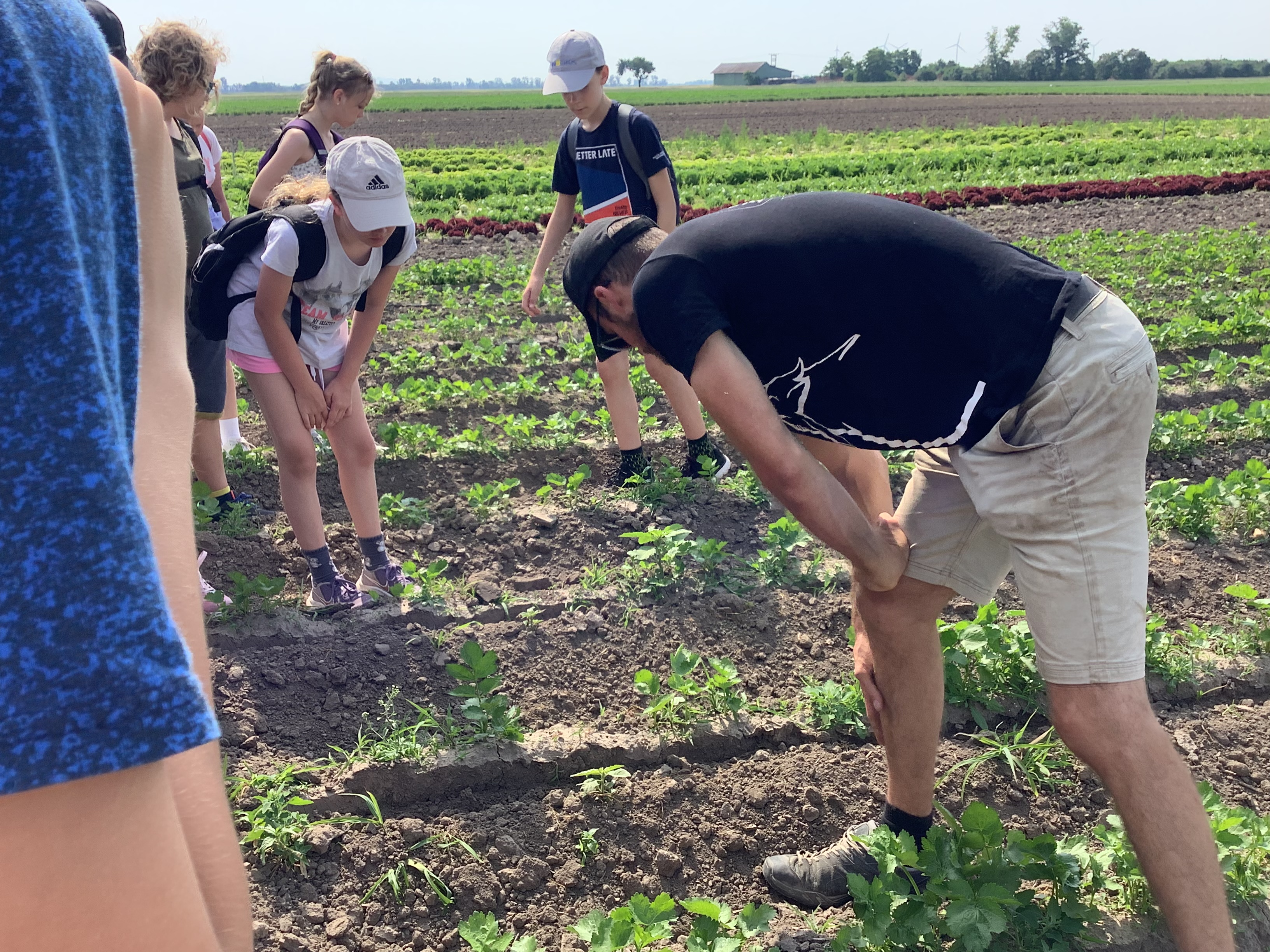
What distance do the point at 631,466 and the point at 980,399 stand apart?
3.27m

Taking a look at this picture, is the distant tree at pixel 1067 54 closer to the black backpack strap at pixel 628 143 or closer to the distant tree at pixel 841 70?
the distant tree at pixel 841 70

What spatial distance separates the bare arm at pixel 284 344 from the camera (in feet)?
11.8

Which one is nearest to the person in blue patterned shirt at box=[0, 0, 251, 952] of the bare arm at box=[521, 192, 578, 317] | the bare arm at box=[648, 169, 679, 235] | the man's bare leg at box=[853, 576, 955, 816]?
the man's bare leg at box=[853, 576, 955, 816]

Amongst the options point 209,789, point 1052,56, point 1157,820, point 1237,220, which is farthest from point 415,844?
point 1052,56

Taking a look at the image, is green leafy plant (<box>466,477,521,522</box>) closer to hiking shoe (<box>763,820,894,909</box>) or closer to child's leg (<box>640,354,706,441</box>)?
child's leg (<box>640,354,706,441</box>)

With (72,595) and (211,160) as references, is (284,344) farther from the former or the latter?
(72,595)

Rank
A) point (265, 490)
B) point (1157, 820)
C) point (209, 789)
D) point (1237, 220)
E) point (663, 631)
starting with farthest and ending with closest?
point (1237, 220) → point (265, 490) → point (663, 631) → point (1157, 820) → point (209, 789)

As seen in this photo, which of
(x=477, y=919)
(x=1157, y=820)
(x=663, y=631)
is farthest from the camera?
(x=663, y=631)

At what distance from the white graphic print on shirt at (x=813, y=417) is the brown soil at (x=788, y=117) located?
3122 cm

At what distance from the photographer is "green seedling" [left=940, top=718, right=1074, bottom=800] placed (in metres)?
3.08

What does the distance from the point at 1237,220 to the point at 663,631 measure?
12834 mm

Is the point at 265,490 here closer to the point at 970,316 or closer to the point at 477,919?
the point at 477,919

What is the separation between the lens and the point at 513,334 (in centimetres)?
841

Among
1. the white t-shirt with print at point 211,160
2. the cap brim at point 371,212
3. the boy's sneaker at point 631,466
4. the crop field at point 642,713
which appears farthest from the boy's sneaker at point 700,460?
the white t-shirt with print at point 211,160
